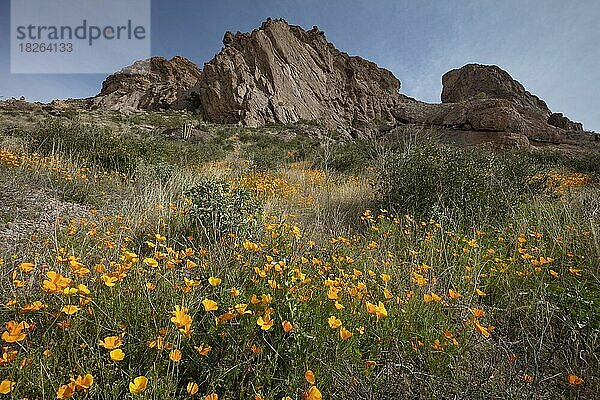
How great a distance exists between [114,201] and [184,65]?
5855 centimetres

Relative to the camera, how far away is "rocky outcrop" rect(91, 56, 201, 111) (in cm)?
4266

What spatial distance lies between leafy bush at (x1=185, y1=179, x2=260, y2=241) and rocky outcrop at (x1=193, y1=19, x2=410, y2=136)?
27744 millimetres

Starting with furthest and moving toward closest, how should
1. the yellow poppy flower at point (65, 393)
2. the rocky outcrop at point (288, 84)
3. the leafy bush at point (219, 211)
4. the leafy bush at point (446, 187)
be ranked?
the rocky outcrop at point (288, 84) < the leafy bush at point (446, 187) < the leafy bush at point (219, 211) < the yellow poppy flower at point (65, 393)

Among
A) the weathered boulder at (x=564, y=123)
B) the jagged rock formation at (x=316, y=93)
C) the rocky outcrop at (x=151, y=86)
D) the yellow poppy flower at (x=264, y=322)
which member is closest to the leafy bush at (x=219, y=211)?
the yellow poppy flower at (x=264, y=322)

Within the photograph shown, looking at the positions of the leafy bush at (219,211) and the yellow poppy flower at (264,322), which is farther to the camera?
the leafy bush at (219,211)

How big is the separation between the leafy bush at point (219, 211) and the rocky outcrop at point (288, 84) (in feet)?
91.0

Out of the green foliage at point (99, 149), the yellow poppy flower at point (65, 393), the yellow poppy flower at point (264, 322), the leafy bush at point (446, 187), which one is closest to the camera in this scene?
the yellow poppy flower at point (65, 393)

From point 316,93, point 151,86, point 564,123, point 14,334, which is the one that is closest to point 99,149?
point 14,334

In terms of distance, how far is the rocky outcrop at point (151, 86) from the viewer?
42.7 m

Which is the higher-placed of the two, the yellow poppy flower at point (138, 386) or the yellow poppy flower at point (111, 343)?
the yellow poppy flower at point (111, 343)

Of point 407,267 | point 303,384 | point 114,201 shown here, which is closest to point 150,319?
point 303,384

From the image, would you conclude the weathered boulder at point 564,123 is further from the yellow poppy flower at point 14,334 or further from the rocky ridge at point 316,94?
the yellow poppy flower at point 14,334

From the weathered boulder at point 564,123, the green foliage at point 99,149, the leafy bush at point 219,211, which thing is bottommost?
the leafy bush at point 219,211

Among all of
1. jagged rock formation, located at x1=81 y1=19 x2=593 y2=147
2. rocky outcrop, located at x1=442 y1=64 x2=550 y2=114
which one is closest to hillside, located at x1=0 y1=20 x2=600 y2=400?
jagged rock formation, located at x1=81 y1=19 x2=593 y2=147
